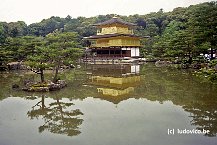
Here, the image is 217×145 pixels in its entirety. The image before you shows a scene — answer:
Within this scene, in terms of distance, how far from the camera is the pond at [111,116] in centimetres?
834

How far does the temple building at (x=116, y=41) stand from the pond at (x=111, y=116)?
25.9 meters

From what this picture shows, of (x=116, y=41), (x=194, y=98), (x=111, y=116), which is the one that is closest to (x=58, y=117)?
(x=111, y=116)

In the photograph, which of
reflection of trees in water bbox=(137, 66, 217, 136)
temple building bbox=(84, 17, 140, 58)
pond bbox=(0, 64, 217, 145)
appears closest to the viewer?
pond bbox=(0, 64, 217, 145)

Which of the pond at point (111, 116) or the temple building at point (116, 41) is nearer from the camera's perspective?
the pond at point (111, 116)

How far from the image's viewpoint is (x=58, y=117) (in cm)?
1119

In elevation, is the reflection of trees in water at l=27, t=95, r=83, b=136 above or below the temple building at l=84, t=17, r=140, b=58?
below

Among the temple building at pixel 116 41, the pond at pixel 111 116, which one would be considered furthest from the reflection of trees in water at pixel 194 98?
the temple building at pixel 116 41

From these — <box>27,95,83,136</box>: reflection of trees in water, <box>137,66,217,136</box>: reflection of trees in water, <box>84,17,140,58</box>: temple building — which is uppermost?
<box>84,17,140,58</box>: temple building

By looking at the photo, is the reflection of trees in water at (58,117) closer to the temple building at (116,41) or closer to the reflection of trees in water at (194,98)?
the reflection of trees in water at (194,98)

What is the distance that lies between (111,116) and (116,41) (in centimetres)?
3284


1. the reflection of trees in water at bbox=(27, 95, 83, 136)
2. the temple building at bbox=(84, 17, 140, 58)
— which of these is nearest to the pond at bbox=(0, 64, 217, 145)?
the reflection of trees in water at bbox=(27, 95, 83, 136)

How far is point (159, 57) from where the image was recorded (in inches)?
1692

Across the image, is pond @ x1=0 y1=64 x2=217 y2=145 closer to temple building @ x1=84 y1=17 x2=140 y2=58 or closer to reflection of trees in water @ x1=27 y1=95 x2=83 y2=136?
reflection of trees in water @ x1=27 y1=95 x2=83 y2=136

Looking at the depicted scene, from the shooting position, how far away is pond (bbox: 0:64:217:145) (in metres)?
8.34
